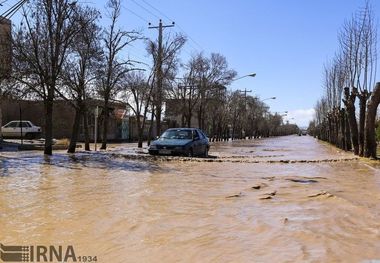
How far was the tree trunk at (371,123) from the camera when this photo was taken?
21.9m

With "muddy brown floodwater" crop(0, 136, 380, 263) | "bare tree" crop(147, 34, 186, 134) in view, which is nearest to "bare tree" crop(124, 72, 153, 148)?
"bare tree" crop(147, 34, 186, 134)

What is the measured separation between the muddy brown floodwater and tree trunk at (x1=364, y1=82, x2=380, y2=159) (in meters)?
7.91

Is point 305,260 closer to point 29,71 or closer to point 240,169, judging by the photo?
point 240,169

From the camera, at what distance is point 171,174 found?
14.7m

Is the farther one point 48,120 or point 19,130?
point 19,130

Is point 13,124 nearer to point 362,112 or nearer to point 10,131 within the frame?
point 10,131

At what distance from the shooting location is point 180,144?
71.6ft

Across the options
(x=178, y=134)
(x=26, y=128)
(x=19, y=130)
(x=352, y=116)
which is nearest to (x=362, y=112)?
(x=352, y=116)

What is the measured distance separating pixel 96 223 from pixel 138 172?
7.54m

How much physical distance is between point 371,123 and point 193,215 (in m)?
16.4

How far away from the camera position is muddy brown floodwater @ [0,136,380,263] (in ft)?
19.5

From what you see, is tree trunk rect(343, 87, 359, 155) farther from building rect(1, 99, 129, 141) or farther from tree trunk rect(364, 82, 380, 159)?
building rect(1, 99, 129, 141)

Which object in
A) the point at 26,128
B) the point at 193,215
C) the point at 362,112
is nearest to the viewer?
the point at 193,215

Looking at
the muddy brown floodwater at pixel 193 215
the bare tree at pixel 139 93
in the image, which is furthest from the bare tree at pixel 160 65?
the muddy brown floodwater at pixel 193 215
